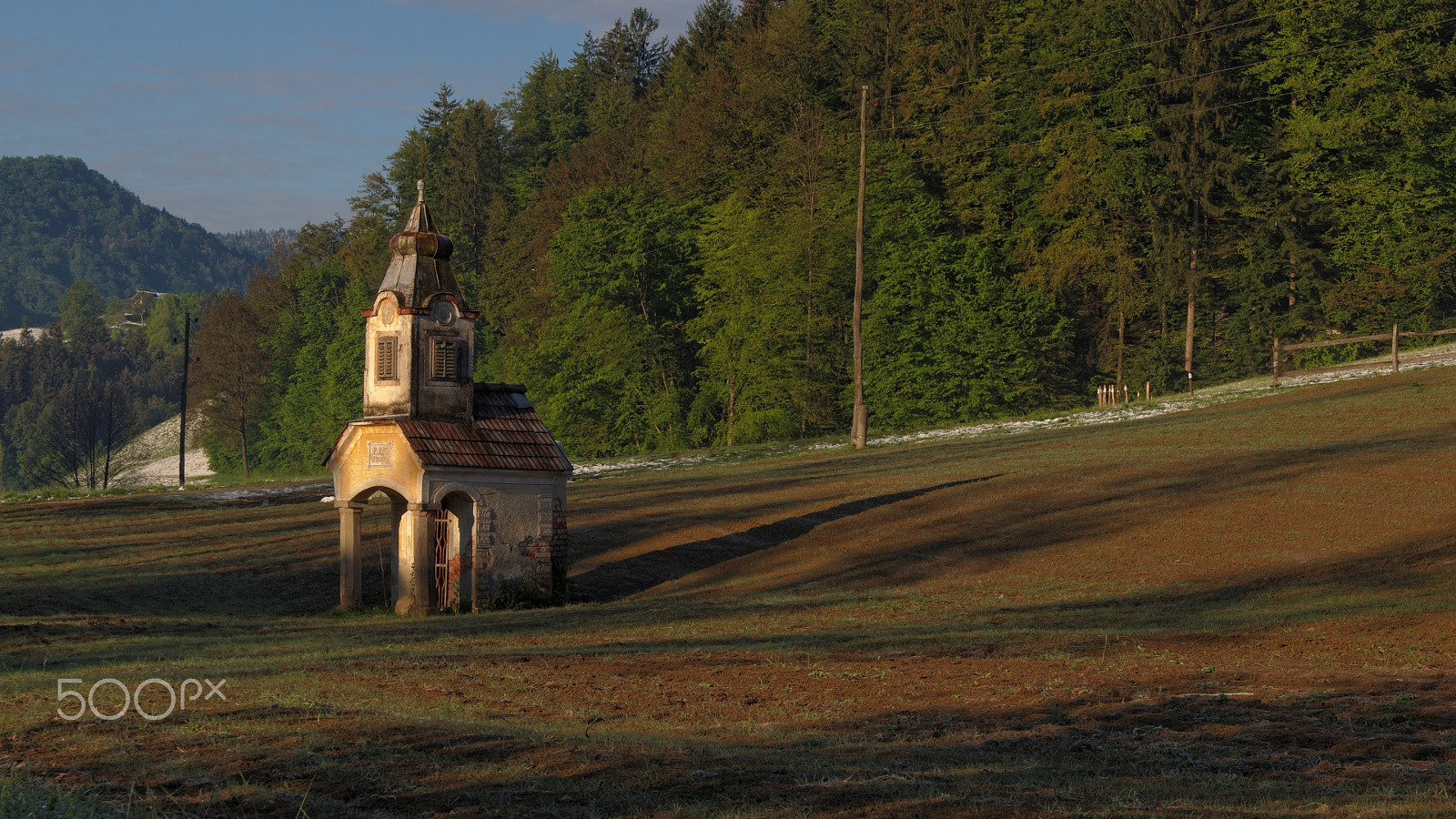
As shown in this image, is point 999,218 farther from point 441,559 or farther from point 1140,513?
point 441,559

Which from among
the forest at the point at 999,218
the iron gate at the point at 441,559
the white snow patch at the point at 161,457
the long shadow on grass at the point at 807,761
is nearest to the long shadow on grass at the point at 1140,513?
the iron gate at the point at 441,559

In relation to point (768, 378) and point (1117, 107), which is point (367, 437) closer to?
point (768, 378)

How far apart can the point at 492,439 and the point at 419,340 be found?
9.05 feet

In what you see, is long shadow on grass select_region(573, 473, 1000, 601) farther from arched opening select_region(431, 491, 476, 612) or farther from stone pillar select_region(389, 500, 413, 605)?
stone pillar select_region(389, 500, 413, 605)

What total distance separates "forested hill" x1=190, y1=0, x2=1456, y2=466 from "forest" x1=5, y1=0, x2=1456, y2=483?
16 centimetres

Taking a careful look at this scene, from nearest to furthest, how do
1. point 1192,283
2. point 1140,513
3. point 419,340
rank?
point 419,340 < point 1140,513 < point 1192,283

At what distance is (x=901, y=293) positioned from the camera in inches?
2785

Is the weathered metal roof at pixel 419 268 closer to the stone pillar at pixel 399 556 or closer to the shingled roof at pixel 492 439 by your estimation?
the shingled roof at pixel 492 439

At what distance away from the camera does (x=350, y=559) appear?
29828mm

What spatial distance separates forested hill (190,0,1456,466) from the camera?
66.1 meters

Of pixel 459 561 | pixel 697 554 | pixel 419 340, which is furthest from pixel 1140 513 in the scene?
pixel 419 340

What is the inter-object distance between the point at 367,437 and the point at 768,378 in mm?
44279

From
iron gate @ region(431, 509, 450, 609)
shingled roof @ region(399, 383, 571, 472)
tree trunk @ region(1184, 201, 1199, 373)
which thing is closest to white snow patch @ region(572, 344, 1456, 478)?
tree trunk @ region(1184, 201, 1199, 373)

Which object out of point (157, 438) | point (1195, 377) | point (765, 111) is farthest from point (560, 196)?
point (157, 438)
